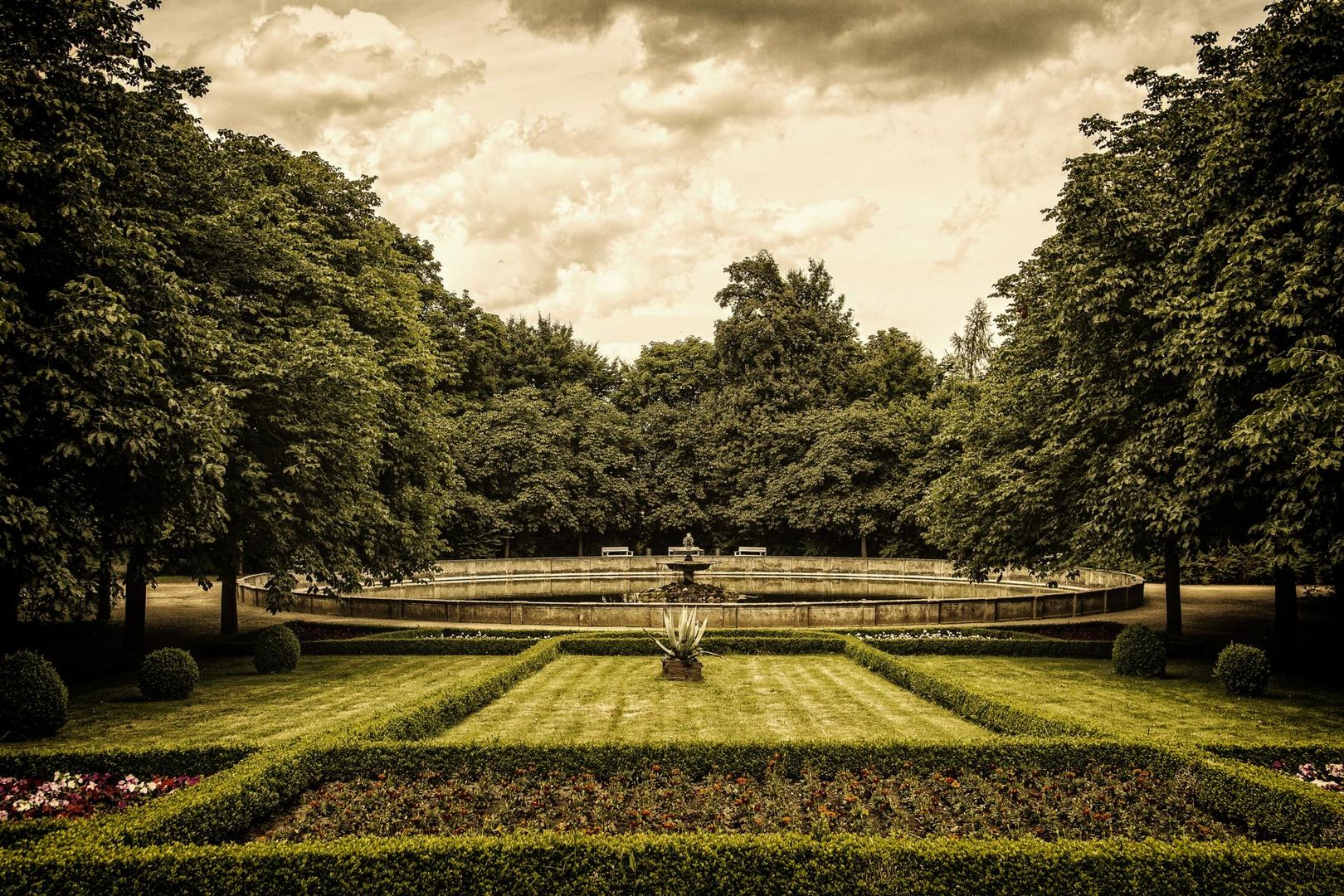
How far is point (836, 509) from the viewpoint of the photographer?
131 ft

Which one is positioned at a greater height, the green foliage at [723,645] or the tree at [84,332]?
the tree at [84,332]

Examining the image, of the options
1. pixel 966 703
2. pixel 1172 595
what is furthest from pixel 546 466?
pixel 966 703

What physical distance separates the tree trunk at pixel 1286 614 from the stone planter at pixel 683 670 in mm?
11389

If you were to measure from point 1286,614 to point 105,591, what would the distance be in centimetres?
2567

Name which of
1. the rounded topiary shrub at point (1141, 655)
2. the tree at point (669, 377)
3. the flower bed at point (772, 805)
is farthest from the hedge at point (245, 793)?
the tree at point (669, 377)

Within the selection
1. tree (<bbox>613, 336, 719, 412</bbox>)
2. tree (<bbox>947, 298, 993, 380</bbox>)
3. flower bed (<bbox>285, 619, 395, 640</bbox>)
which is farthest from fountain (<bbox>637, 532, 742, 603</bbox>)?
tree (<bbox>947, 298, 993, 380</bbox>)

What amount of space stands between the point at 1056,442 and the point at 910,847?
12.7 m

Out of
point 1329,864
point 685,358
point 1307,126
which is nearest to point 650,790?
point 1329,864

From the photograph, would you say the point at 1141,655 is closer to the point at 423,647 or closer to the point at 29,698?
the point at 423,647

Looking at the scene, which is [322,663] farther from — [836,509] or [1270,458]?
[836,509]

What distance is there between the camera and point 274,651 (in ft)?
52.4

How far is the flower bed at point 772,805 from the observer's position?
7.82m

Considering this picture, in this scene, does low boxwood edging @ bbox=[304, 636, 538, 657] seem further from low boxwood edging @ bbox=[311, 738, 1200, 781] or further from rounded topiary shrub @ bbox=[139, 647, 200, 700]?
low boxwood edging @ bbox=[311, 738, 1200, 781]

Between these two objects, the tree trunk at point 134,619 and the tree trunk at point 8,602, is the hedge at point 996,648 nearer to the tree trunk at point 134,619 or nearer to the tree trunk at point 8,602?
the tree trunk at point 8,602
